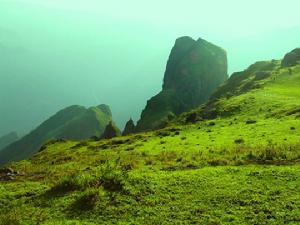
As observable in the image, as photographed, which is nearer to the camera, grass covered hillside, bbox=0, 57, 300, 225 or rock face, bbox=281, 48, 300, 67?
grass covered hillside, bbox=0, 57, 300, 225

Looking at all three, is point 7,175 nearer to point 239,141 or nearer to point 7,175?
point 7,175

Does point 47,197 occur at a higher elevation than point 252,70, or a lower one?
lower

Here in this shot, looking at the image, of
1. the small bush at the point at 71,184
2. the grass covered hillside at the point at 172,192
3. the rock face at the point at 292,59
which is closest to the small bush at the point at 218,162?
the grass covered hillside at the point at 172,192

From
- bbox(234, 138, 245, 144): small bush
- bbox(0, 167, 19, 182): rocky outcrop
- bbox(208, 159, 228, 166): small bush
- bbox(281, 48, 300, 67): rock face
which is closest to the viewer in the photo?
bbox(208, 159, 228, 166): small bush

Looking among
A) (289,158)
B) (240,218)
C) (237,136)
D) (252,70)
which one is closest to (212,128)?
(237,136)

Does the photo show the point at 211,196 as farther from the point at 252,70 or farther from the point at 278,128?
the point at 252,70

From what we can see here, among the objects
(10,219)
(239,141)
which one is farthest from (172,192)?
(239,141)

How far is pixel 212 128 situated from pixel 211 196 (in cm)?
3645

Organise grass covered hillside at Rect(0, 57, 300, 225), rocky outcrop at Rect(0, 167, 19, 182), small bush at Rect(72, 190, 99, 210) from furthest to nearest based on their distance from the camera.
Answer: rocky outcrop at Rect(0, 167, 19, 182) → small bush at Rect(72, 190, 99, 210) → grass covered hillside at Rect(0, 57, 300, 225)

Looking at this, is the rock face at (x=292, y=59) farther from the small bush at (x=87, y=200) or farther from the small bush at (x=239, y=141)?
the small bush at (x=87, y=200)

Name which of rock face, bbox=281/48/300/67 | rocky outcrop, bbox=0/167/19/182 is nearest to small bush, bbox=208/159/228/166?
rocky outcrop, bbox=0/167/19/182

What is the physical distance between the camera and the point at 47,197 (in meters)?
25.6

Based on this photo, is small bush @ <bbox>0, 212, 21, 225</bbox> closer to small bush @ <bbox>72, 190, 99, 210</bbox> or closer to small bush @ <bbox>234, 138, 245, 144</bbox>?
small bush @ <bbox>72, 190, 99, 210</bbox>

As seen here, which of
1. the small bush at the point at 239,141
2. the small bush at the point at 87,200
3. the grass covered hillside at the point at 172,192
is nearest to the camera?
the grass covered hillside at the point at 172,192
